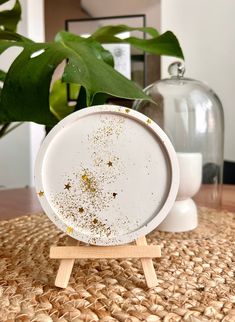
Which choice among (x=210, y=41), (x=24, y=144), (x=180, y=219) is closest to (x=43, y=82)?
(x=180, y=219)

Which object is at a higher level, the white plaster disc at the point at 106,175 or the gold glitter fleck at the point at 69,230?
the white plaster disc at the point at 106,175

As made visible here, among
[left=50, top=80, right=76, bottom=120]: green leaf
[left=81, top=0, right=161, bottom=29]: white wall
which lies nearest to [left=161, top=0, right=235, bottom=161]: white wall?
[left=81, top=0, right=161, bottom=29]: white wall

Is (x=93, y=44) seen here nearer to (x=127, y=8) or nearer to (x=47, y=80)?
(x=47, y=80)

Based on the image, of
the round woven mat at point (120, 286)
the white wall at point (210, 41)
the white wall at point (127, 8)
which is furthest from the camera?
the white wall at point (127, 8)

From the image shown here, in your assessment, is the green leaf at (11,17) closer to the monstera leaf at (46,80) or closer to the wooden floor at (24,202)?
the monstera leaf at (46,80)

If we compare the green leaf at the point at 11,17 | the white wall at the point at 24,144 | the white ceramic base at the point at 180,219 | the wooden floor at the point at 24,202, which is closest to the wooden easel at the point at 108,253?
the white ceramic base at the point at 180,219

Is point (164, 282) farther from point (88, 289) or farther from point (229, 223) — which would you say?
point (229, 223)

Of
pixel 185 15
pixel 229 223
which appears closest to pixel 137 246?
pixel 229 223

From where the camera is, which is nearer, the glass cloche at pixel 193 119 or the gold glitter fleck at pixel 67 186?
the gold glitter fleck at pixel 67 186
